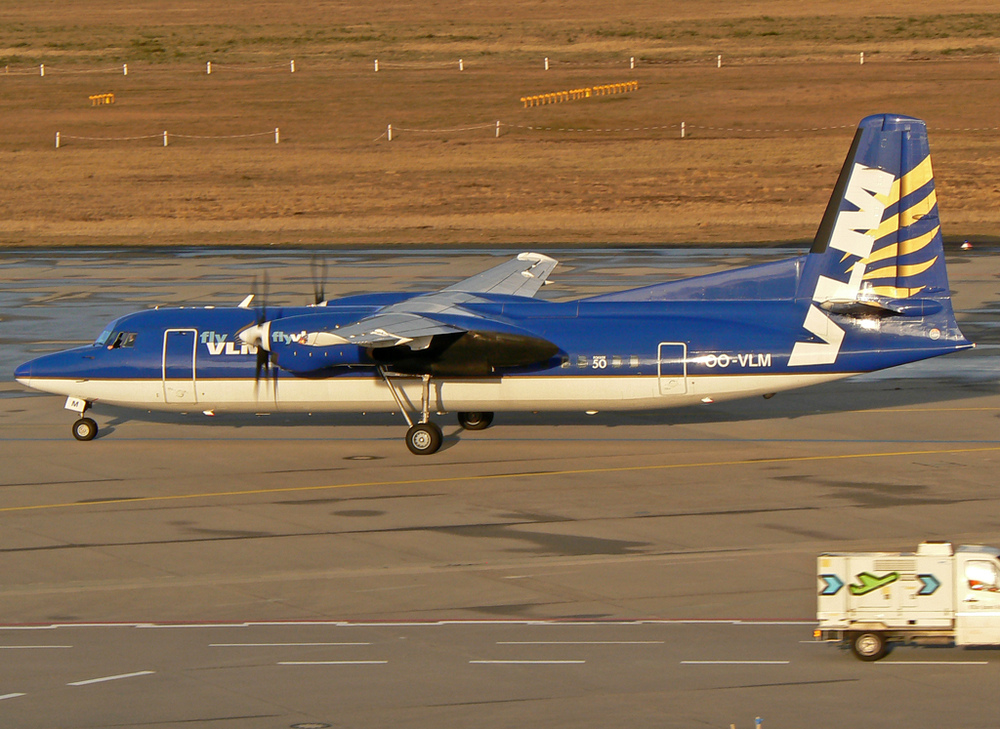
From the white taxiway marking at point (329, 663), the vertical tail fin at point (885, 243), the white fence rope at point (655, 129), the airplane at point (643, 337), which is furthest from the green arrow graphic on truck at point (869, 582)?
the white fence rope at point (655, 129)

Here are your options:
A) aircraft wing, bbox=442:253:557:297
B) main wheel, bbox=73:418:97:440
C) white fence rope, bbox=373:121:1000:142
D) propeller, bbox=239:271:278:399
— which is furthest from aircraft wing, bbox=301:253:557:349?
white fence rope, bbox=373:121:1000:142

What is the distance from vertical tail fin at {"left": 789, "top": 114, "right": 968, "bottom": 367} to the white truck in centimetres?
1126

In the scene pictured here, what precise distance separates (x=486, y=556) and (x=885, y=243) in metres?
11.7

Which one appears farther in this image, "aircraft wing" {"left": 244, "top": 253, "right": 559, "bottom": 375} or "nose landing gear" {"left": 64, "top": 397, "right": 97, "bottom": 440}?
"nose landing gear" {"left": 64, "top": 397, "right": 97, "bottom": 440}

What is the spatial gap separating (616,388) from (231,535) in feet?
29.2

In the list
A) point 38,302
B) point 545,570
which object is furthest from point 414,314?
point 38,302

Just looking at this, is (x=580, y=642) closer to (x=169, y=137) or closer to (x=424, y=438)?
(x=424, y=438)

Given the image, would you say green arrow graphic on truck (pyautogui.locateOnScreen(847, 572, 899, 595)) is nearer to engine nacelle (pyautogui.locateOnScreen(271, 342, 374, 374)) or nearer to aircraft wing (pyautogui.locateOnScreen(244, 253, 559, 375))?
aircraft wing (pyautogui.locateOnScreen(244, 253, 559, 375))

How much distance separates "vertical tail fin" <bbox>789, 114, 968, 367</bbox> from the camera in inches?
1069

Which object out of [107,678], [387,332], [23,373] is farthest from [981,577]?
[23,373]

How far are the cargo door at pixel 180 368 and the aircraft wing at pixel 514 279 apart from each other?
6.17 m

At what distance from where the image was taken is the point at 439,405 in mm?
28625

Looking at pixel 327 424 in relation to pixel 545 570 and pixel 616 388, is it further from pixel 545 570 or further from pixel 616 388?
pixel 545 570

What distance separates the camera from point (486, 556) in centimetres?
2161
